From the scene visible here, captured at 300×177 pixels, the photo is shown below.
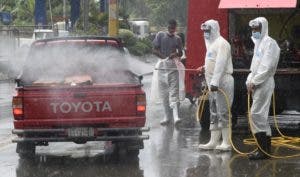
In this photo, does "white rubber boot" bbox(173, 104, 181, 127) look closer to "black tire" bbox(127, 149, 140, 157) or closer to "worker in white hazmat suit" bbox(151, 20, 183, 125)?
"worker in white hazmat suit" bbox(151, 20, 183, 125)

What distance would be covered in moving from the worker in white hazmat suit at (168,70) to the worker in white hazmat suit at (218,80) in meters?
3.15

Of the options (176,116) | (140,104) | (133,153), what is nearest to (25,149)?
(133,153)

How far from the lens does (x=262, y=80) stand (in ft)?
32.6

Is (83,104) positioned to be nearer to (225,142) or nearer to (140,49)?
(225,142)

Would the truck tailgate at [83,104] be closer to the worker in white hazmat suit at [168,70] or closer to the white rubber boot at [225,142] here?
the white rubber boot at [225,142]

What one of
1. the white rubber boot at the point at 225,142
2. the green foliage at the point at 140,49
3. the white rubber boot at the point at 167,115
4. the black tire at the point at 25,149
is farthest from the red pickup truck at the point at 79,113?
the green foliage at the point at 140,49

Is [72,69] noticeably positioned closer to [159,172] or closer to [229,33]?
[159,172]

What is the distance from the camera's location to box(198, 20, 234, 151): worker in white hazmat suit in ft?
34.5

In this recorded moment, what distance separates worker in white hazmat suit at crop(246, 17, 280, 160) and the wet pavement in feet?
1.19

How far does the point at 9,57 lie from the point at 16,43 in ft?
6.45

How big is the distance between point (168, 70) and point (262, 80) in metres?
4.43

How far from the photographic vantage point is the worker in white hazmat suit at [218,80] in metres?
10.5

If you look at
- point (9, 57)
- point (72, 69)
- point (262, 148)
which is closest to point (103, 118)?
point (72, 69)

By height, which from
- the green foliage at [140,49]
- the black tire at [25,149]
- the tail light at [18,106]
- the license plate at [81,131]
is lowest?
the green foliage at [140,49]
